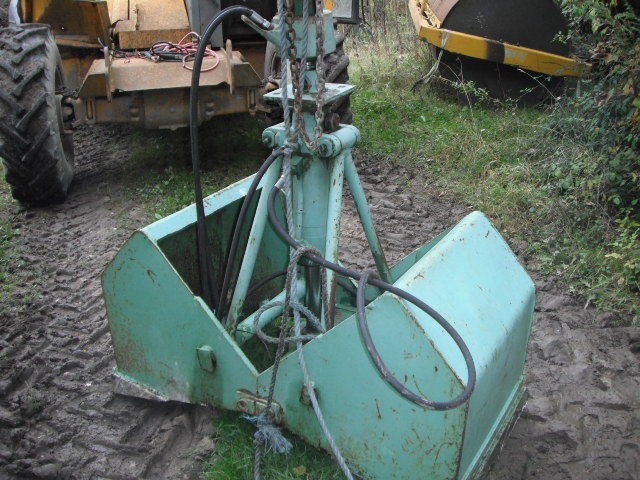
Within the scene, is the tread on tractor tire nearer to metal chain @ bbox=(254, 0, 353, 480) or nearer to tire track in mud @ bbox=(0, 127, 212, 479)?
tire track in mud @ bbox=(0, 127, 212, 479)

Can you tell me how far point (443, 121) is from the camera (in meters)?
6.12

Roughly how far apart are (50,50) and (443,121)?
3315mm

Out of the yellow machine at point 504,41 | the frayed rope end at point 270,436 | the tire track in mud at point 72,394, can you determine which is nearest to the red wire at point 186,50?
the tire track in mud at point 72,394

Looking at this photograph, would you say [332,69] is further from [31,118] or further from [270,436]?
[270,436]

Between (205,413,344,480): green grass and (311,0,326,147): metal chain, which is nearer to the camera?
(311,0,326,147): metal chain

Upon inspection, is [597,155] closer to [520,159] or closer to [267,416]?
[520,159]

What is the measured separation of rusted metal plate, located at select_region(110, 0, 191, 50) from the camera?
201 inches

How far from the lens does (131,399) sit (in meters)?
2.80

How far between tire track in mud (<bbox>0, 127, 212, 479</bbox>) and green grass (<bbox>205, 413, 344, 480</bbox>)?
0.29 ft

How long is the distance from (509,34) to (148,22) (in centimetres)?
306

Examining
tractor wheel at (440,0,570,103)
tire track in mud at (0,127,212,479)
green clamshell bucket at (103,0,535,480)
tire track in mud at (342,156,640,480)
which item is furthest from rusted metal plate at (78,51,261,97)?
tractor wheel at (440,0,570,103)

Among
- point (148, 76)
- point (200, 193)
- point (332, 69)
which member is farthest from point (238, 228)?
point (332, 69)

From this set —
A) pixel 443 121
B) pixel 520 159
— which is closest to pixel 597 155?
pixel 520 159

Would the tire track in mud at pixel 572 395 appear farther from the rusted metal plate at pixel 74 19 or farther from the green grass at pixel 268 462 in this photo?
the rusted metal plate at pixel 74 19
